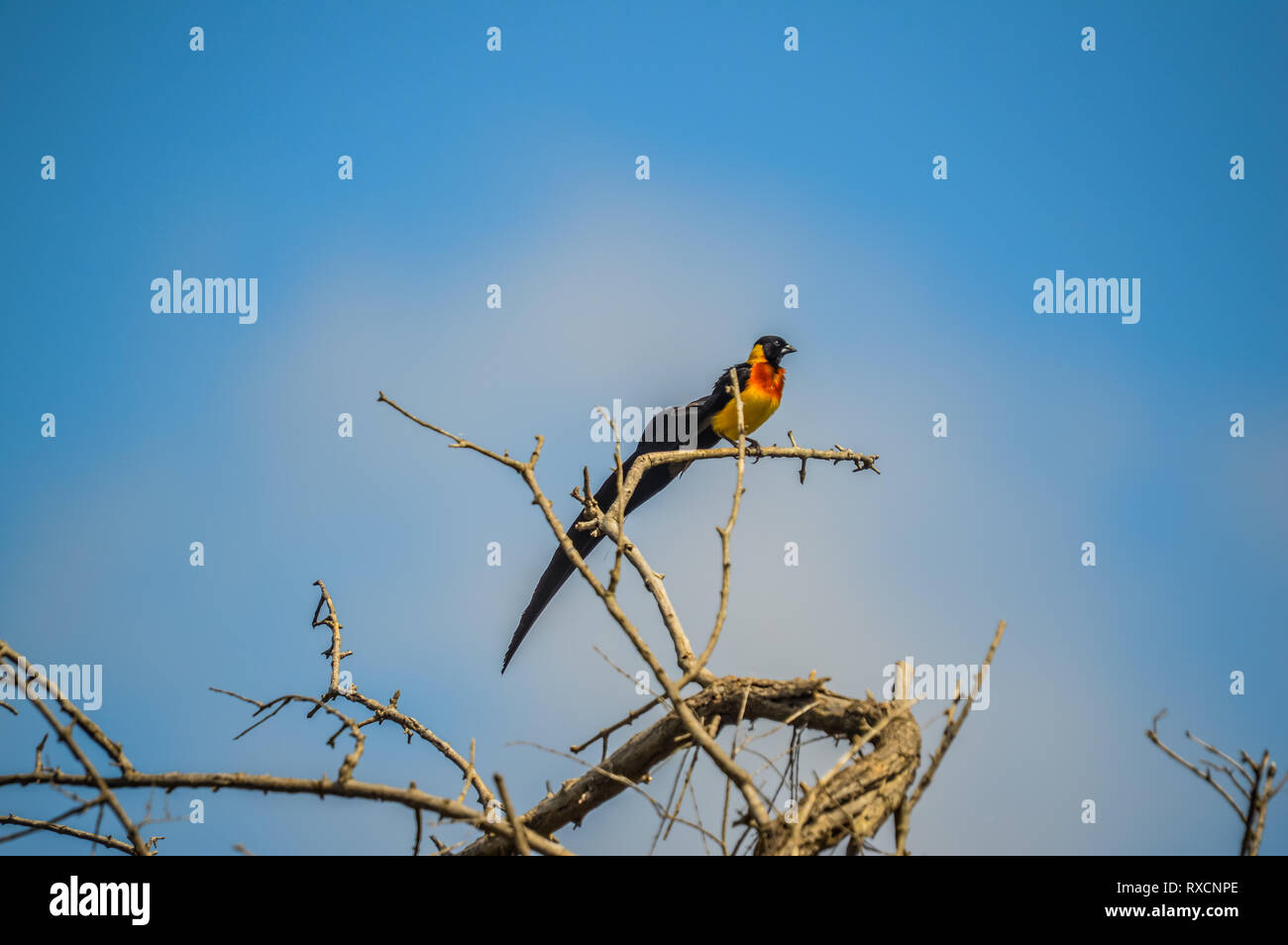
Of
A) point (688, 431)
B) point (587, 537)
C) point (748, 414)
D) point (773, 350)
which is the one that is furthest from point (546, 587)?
point (773, 350)

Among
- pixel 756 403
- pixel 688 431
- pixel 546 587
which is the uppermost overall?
pixel 756 403

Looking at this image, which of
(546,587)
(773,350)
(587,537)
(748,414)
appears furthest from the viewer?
(773,350)

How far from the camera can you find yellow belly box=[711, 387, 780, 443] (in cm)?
646

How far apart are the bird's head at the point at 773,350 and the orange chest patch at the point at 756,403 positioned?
332 mm

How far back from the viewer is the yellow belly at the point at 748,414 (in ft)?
21.2

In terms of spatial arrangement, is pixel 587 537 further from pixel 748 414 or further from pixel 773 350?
pixel 773 350

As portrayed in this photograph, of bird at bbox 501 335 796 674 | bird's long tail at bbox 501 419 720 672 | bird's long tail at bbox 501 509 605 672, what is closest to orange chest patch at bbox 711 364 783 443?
bird at bbox 501 335 796 674

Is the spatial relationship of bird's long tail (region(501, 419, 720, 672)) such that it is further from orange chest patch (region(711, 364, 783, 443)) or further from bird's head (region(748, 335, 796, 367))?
bird's head (region(748, 335, 796, 367))

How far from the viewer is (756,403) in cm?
688

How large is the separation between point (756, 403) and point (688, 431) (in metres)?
0.80
